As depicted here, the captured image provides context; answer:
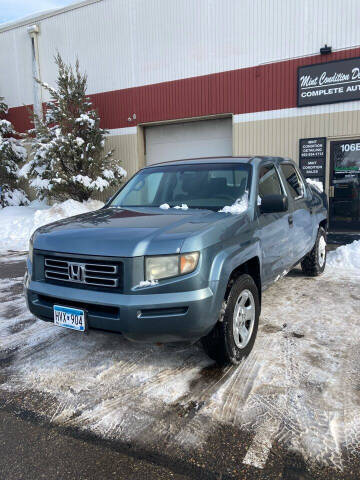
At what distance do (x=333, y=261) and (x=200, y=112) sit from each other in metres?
7.33

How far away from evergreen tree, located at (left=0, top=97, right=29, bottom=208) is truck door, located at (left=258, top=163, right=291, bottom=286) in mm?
13635

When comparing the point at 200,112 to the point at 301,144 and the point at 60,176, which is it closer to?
the point at 301,144

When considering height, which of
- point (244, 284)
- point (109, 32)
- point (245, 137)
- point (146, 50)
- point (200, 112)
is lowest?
point (244, 284)

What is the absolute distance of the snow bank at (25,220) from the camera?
10502 mm

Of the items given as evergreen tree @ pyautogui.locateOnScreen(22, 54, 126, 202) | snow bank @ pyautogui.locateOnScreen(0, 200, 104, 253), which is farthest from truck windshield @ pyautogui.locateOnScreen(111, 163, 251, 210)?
evergreen tree @ pyautogui.locateOnScreen(22, 54, 126, 202)

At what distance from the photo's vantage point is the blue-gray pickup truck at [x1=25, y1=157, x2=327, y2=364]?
2.62 metres

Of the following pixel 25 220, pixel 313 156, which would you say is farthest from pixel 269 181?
pixel 25 220

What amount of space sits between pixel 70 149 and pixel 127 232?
35.6 ft

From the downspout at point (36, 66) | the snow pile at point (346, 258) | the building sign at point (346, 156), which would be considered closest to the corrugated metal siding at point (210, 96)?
the building sign at point (346, 156)

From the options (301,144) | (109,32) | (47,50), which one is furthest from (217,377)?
(47,50)

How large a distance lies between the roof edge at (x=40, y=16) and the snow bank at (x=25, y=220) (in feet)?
22.7

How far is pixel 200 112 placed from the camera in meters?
12.2

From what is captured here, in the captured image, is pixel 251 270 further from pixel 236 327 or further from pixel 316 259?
pixel 316 259

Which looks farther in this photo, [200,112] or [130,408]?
[200,112]
